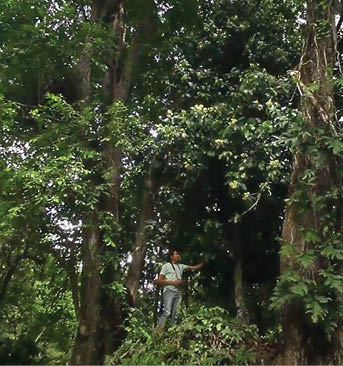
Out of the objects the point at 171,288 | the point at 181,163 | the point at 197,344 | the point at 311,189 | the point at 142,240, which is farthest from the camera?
the point at 142,240

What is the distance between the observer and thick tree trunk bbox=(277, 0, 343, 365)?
19.1ft

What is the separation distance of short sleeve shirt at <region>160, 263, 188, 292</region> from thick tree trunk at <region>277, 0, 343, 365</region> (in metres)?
1.98

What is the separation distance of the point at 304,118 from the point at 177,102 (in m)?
3.21

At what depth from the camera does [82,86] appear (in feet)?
29.2

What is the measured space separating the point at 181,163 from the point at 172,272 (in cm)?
165

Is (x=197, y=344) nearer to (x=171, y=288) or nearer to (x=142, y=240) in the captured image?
(x=171, y=288)

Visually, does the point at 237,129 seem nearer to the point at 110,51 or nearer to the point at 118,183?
the point at 118,183

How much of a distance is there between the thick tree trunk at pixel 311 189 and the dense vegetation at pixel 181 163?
17 millimetres

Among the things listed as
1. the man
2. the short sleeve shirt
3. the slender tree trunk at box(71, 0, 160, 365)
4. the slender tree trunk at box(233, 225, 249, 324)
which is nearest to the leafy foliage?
the man

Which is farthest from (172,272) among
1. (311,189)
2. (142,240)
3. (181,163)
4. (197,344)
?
(311,189)

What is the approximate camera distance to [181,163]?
26.5ft

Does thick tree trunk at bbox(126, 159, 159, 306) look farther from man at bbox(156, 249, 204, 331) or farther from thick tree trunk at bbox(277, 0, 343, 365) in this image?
thick tree trunk at bbox(277, 0, 343, 365)

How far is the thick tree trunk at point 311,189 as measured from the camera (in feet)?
19.1

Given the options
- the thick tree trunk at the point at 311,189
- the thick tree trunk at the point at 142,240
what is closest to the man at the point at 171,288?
the thick tree trunk at the point at 142,240
